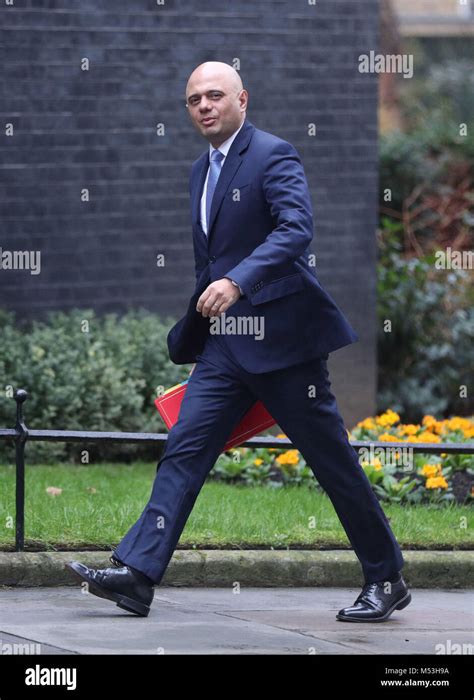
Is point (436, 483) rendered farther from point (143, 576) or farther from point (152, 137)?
point (152, 137)

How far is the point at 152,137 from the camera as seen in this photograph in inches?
429

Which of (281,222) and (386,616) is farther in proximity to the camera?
(386,616)

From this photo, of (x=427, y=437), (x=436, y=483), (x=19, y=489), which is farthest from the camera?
(x=427, y=437)

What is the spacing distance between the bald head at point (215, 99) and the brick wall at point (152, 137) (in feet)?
16.2

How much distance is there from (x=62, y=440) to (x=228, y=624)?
4.99ft

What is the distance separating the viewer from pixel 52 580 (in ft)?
21.6

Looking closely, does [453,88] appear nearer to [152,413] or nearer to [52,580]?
[152,413]

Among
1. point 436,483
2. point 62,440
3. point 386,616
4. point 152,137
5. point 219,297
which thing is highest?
point 152,137

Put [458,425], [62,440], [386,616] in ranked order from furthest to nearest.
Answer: [458,425] → [62,440] → [386,616]

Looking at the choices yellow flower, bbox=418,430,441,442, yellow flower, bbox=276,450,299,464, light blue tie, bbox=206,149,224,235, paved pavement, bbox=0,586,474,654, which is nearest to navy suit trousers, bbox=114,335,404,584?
paved pavement, bbox=0,586,474,654

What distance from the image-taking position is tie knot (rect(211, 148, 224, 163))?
5934 millimetres

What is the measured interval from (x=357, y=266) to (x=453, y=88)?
44.7 ft

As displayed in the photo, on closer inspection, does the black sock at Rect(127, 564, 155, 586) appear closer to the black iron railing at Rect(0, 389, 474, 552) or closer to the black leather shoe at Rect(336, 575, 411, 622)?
the black leather shoe at Rect(336, 575, 411, 622)

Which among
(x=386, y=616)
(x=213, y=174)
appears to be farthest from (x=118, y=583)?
(x=213, y=174)
